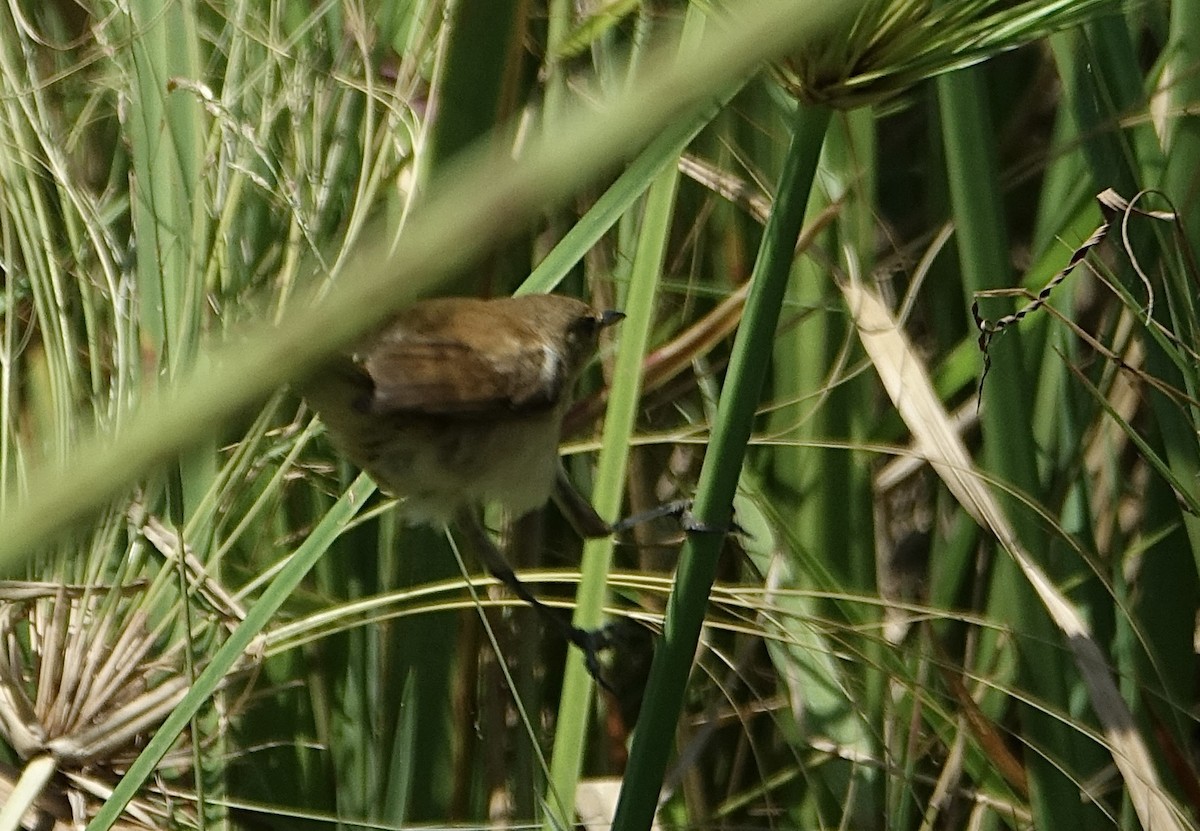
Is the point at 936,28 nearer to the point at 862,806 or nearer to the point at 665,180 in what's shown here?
the point at 665,180

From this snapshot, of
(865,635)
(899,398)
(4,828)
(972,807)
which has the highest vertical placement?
(899,398)

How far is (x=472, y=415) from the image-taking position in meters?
1.39

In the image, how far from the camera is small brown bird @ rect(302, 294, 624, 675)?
131 cm

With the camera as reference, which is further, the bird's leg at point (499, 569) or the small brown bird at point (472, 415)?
the bird's leg at point (499, 569)

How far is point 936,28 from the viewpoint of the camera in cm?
85

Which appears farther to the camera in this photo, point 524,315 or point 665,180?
point 524,315

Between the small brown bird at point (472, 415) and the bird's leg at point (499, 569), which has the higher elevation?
the small brown bird at point (472, 415)

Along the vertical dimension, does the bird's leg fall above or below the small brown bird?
below

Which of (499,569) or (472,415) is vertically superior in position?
Answer: (472,415)

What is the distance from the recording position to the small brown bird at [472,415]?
51.4 inches

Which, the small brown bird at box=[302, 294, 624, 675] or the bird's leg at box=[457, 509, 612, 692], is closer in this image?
the small brown bird at box=[302, 294, 624, 675]

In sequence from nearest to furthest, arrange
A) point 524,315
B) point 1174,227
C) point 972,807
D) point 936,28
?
point 936,28
point 1174,227
point 524,315
point 972,807

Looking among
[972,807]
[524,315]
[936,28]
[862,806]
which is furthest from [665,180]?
[972,807]

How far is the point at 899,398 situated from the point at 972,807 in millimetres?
502
